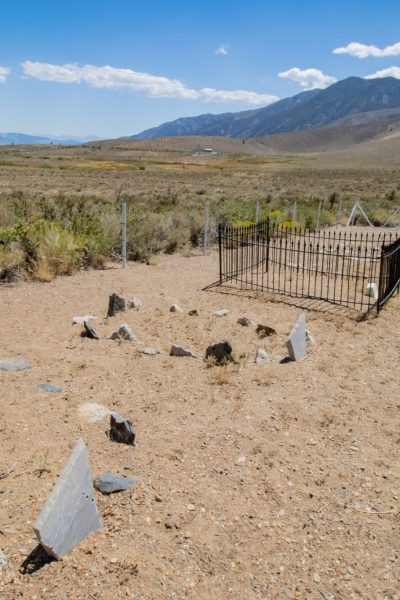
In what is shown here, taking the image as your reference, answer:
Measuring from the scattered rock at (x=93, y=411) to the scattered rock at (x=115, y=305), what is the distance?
10.1ft

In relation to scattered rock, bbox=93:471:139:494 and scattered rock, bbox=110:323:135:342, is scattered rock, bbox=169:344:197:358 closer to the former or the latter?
scattered rock, bbox=110:323:135:342

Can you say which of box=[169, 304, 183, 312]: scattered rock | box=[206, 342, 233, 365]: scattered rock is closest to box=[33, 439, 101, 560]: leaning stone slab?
box=[206, 342, 233, 365]: scattered rock

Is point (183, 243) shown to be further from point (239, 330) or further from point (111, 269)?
point (239, 330)

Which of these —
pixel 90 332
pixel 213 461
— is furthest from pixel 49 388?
pixel 213 461

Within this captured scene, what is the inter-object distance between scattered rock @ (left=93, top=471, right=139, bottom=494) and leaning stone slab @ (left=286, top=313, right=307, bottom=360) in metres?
3.02

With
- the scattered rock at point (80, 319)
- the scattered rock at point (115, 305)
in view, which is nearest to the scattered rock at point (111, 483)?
the scattered rock at point (80, 319)

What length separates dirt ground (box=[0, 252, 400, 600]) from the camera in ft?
10.1

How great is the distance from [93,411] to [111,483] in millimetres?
1168

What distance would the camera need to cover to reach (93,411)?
479 cm

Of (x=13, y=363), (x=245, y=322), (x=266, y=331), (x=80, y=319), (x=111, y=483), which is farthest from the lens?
(x=80, y=319)

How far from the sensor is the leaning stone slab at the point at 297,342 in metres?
6.23

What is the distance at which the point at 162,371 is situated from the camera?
5.88m

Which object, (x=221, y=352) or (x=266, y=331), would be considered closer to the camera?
(x=221, y=352)

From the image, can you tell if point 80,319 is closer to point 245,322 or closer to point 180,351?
point 180,351
